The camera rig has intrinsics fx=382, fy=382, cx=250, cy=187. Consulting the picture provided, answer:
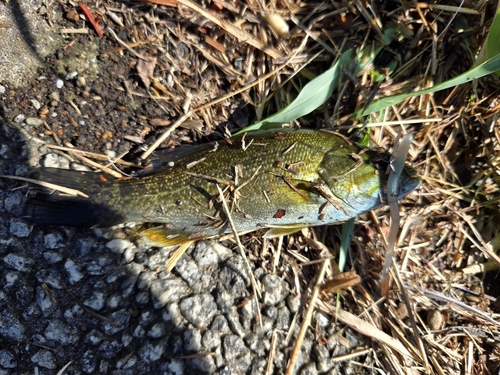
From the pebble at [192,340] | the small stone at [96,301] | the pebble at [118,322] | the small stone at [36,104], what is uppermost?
the small stone at [36,104]

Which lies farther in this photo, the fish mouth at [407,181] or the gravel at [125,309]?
the fish mouth at [407,181]

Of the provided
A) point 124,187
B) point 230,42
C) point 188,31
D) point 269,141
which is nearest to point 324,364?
point 269,141

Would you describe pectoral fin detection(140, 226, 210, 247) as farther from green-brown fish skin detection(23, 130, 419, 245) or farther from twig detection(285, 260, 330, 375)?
twig detection(285, 260, 330, 375)

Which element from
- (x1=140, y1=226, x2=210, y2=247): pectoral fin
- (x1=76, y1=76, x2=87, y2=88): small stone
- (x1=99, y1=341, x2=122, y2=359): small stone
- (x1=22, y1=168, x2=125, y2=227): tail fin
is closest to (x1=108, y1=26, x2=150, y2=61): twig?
(x1=76, y1=76, x2=87, y2=88): small stone

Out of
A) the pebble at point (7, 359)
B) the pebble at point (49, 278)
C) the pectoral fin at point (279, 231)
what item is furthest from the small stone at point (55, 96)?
the pectoral fin at point (279, 231)

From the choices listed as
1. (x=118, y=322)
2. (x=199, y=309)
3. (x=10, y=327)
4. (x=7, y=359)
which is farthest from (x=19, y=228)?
(x=199, y=309)

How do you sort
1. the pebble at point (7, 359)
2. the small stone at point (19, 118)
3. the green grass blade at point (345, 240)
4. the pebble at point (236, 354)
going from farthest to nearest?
the green grass blade at point (345, 240), the small stone at point (19, 118), the pebble at point (236, 354), the pebble at point (7, 359)

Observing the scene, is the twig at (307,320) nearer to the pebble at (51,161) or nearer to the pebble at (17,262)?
the pebble at (17,262)

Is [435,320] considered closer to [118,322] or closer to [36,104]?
[118,322]

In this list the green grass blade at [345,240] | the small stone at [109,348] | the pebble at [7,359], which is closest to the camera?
the pebble at [7,359]
